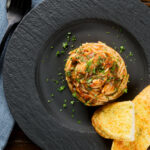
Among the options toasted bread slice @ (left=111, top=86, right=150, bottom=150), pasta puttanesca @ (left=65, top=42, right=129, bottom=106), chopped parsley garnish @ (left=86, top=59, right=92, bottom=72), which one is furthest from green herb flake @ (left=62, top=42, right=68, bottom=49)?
toasted bread slice @ (left=111, top=86, right=150, bottom=150)

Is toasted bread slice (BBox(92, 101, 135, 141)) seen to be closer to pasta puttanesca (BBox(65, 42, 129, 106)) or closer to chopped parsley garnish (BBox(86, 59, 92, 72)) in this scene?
pasta puttanesca (BBox(65, 42, 129, 106))

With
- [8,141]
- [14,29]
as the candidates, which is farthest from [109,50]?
[8,141]

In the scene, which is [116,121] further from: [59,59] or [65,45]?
[65,45]

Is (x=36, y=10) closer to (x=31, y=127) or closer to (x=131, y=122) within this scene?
(x=31, y=127)

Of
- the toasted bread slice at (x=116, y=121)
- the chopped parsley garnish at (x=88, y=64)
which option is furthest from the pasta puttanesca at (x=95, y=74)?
→ the toasted bread slice at (x=116, y=121)

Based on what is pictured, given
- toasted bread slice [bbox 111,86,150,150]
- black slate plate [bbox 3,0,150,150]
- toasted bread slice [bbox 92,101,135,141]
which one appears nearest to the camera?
toasted bread slice [bbox 92,101,135,141]

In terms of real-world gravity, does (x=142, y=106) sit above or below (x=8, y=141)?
above

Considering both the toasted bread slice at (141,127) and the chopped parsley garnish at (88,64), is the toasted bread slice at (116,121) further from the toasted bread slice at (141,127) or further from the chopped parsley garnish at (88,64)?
the chopped parsley garnish at (88,64)
